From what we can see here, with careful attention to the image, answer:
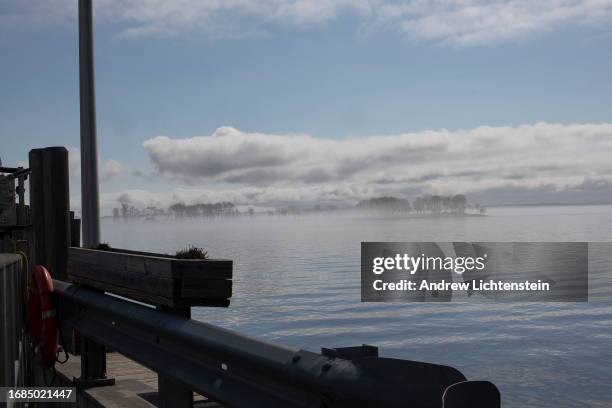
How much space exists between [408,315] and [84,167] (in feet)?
141

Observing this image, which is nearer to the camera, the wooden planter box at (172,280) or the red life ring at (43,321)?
the wooden planter box at (172,280)

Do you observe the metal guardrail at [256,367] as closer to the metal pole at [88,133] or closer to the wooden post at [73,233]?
the metal pole at [88,133]

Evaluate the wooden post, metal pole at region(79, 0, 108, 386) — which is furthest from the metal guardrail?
the wooden post

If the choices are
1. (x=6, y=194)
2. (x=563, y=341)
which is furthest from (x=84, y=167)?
(x=563, y=341)

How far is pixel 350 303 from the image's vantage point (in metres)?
55.8

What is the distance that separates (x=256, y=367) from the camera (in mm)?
3498

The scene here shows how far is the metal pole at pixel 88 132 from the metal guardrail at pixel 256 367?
6048 millimetres

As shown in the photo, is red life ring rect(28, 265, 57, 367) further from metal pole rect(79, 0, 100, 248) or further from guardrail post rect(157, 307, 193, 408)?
metal pole rect(79, 0, 100, 248)

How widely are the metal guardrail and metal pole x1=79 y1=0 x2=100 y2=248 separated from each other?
19.8 ft

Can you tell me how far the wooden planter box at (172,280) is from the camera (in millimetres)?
4438

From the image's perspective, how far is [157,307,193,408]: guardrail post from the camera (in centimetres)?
452

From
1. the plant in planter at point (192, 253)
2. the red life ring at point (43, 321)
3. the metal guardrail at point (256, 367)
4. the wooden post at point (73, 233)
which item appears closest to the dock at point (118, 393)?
the red life ring at point (43, 321)

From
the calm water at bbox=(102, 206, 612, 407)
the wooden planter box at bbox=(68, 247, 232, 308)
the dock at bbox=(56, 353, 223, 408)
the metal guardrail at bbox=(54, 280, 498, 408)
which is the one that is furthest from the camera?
the calm water at bbox=(102, 206, 612, 407)

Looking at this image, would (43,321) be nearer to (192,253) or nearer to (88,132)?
(192,253)
